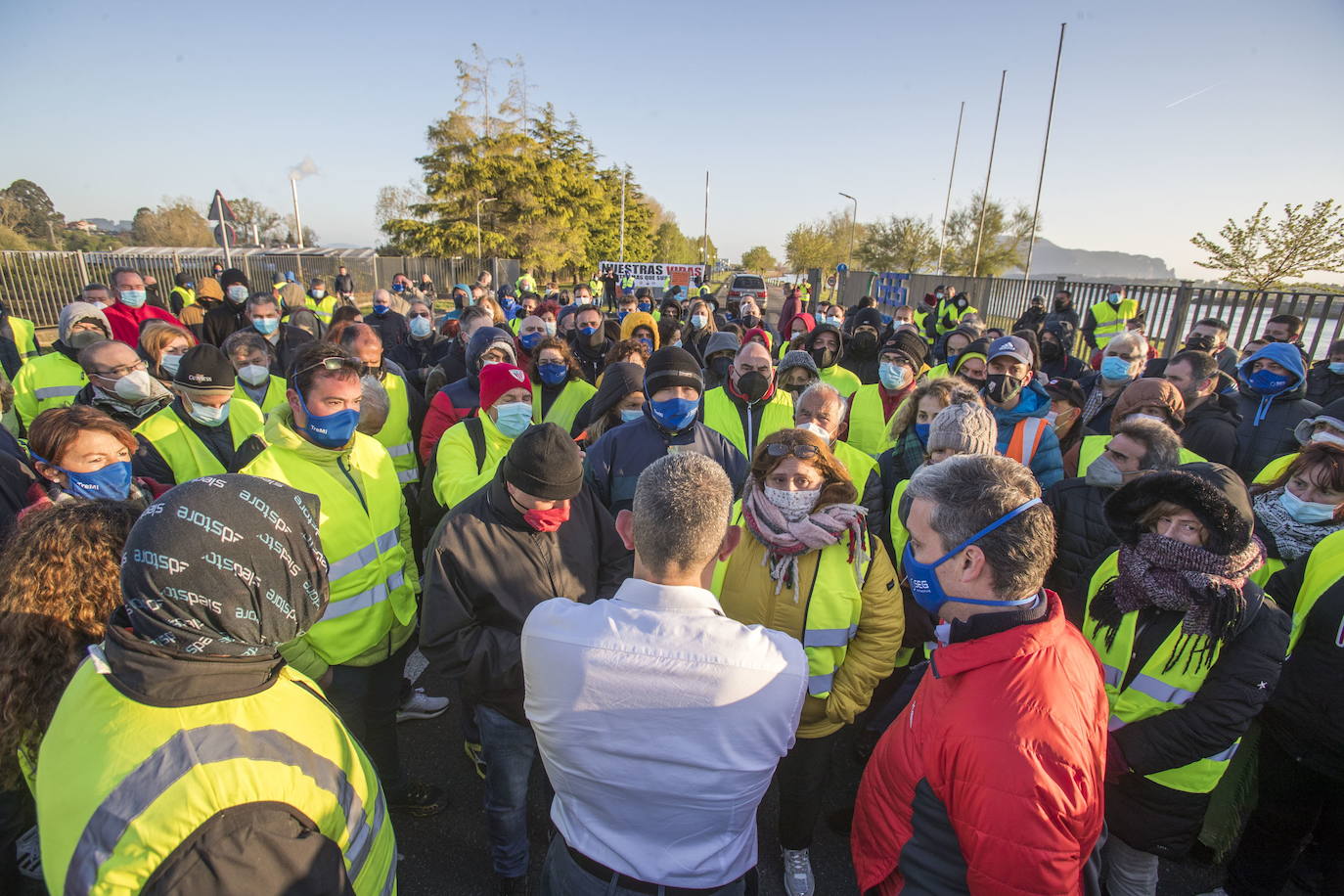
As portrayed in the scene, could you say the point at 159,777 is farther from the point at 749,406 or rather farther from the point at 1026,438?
the point at 1026,438

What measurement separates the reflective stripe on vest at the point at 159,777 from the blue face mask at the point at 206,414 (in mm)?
2559

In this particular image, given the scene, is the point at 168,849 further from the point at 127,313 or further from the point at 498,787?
the point at 127,313

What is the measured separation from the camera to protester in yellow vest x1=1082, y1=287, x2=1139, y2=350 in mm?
9008

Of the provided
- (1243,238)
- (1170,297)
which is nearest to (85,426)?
(1170,297)

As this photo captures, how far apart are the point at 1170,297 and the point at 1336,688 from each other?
931 cm

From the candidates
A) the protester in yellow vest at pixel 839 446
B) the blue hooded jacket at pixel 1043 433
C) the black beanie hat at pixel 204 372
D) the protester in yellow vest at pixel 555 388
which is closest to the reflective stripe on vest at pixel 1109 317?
the blue hooded jacket at pixel 1043 433

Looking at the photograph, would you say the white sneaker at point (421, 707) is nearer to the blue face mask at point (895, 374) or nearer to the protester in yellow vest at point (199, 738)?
the protester in yellow vest at point (199, 738)

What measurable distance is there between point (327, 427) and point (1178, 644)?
3.36 meters

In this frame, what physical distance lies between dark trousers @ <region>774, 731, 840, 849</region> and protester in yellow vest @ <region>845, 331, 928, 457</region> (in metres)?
2.81

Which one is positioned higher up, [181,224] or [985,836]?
[181,224]

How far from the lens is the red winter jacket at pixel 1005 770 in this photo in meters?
1.42

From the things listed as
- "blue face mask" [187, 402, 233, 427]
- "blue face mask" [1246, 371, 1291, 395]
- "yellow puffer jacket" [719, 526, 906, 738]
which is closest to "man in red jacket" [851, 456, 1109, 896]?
"yellow puffer jacket" [719, 526, 906, 738]

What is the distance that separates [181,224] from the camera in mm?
52406

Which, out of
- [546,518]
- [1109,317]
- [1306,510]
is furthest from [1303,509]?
[1109,317]
